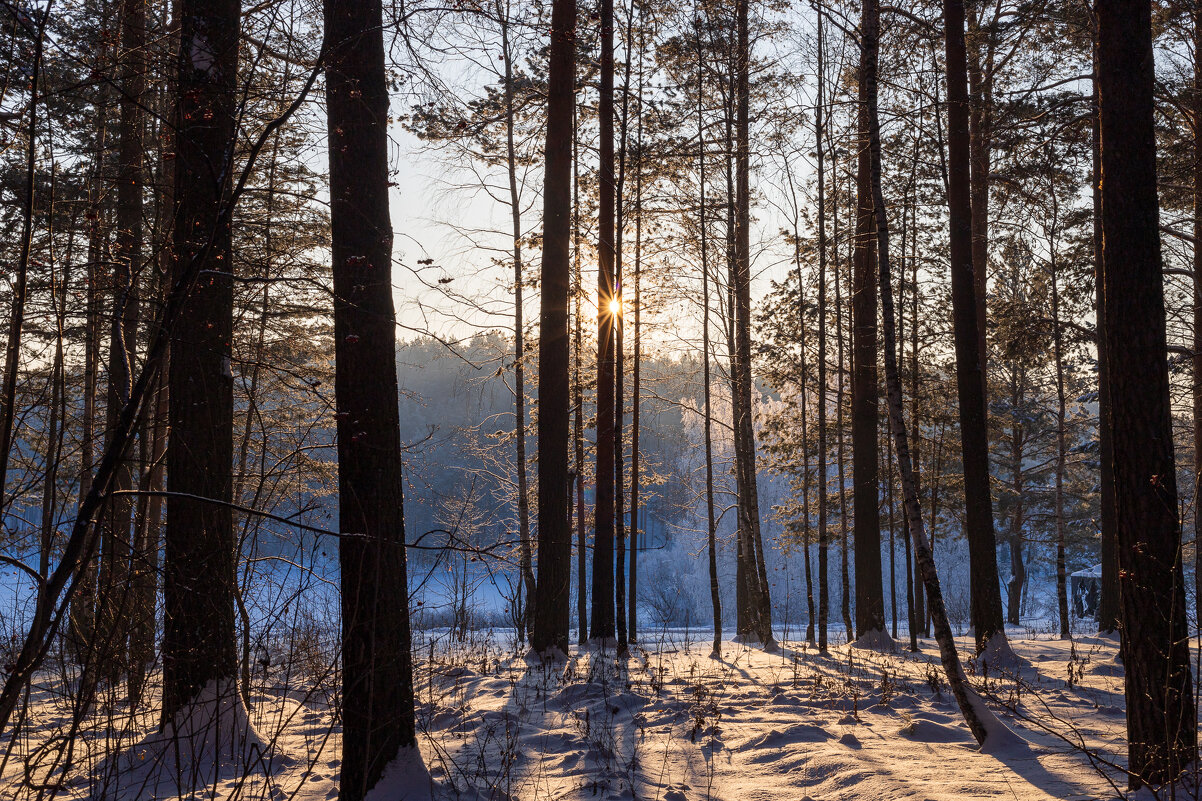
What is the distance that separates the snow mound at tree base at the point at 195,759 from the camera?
3.98 metres

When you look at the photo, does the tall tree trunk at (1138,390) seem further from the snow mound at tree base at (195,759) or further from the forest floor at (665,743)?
the snow mound at tree base at (195,759)

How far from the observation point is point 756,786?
4.22m

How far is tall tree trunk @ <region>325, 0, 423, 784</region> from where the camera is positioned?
4.01 meters

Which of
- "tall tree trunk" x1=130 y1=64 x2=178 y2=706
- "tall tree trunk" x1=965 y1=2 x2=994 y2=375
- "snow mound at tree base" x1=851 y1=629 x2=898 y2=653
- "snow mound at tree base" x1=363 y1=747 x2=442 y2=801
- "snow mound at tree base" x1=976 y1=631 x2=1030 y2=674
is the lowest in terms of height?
"snow mound at tree base" x1=851 y1=629 x2=898 y2=653

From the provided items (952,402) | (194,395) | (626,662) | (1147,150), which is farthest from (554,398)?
(952,402)

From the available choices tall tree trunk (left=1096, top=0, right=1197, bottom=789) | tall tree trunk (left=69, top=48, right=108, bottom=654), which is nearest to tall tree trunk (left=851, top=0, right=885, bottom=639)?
tall tree trunk (left=1096, top=0, right=1197, bottom=789)

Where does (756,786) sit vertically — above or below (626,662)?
above

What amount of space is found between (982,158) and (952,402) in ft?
30.5

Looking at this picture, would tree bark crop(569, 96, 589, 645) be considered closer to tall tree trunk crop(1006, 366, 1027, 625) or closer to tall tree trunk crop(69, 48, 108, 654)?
tall tree trunk crop(69, 48, 108, 654)

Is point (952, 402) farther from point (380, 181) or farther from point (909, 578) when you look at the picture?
point (380, 181)

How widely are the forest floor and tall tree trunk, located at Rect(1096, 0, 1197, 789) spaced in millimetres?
592

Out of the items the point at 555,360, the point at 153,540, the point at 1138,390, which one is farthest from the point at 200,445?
the point at 1138,390

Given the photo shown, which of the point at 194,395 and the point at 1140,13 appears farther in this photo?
the point at 194,395

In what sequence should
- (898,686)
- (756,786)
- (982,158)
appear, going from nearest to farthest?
(756,786)
(898,686)
(982,158)
